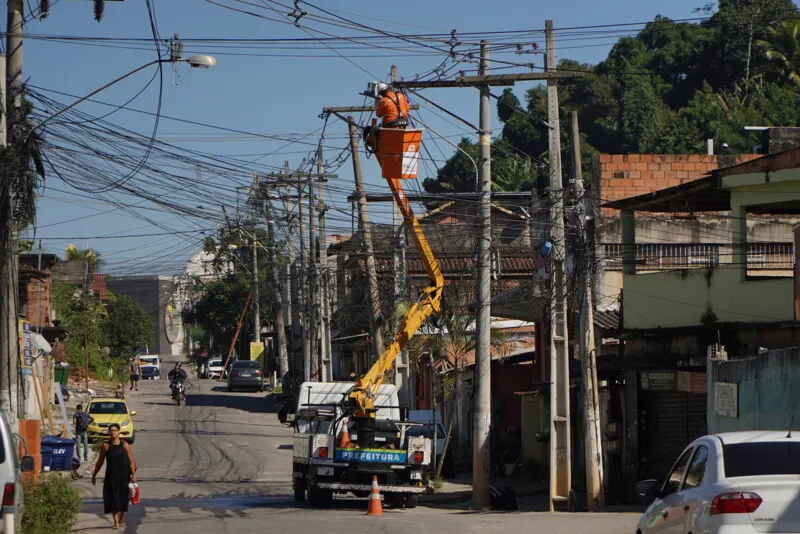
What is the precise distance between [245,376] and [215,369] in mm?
29738

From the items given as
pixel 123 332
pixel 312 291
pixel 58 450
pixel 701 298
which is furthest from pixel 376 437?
pixel 123 332

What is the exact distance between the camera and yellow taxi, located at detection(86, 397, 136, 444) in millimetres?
38906

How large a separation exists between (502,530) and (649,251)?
46.8 feet

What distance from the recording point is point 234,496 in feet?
90.4

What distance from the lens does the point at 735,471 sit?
32.7 ft

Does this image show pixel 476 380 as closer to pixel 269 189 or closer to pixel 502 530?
pixel 502 530

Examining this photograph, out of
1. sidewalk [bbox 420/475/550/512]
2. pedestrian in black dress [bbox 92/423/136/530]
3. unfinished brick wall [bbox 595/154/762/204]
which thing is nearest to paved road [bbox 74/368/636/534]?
pedestrian in black dress [bbox 92/423/136/530]

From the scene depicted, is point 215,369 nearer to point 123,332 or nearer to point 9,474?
point 123,332

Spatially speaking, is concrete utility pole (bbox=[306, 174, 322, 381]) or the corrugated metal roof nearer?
the corrugated metal roof

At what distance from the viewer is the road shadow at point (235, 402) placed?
56819 millimetres

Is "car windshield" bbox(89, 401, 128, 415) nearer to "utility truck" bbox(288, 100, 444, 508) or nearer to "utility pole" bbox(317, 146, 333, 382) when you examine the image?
"utility pole" bbox(317, 146, 333, 382)

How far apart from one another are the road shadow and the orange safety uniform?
3155 cm

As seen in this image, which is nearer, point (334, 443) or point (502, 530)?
point (502, 530)

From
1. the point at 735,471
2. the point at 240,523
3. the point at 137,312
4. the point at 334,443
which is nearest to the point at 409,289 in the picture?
the point at 334,443
